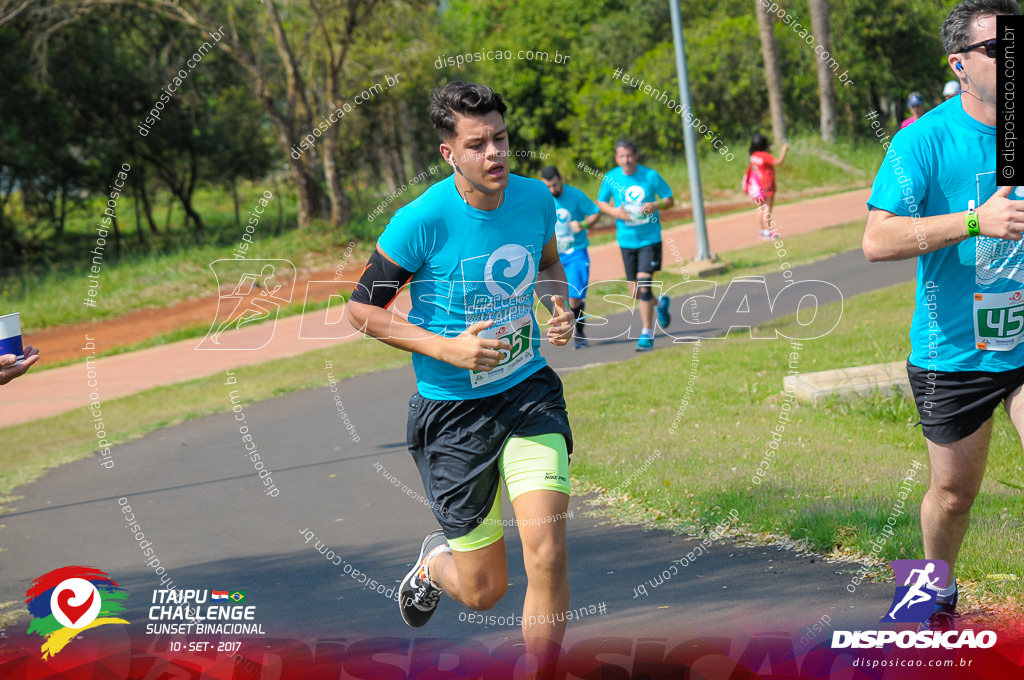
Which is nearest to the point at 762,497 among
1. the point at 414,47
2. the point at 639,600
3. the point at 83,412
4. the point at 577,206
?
the point at 639,600

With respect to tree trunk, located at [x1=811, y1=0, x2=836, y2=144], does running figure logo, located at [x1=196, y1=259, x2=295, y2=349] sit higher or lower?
lower

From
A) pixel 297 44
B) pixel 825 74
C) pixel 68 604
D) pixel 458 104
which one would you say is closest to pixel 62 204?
pixel 297 44

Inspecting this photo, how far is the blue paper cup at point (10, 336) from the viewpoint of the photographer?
4048mm

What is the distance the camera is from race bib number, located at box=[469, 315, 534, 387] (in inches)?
155

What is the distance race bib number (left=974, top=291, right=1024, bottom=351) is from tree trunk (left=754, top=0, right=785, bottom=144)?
21026 mm

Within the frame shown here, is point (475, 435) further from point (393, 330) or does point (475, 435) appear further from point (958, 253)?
point (958, 253)

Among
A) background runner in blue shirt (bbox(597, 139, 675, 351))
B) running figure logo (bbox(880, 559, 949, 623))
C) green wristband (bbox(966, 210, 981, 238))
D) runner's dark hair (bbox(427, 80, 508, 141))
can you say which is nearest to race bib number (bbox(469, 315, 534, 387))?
runner's dark hair (bbox(427, 80, 508, 141))

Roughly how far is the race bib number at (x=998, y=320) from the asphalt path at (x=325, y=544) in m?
1.23

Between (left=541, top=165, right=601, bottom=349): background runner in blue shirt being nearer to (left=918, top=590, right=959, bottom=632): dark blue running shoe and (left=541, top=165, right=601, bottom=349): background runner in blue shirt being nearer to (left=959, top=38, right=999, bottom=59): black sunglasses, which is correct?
(left=918, top=590, right=959, bottom=632): dark blue running shoe

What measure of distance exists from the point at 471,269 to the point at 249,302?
1468 cm

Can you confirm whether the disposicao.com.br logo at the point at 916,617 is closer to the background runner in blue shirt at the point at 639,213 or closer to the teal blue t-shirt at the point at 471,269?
the teal blue t-shirt at the point at 471,269

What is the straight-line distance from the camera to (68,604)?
514 cm

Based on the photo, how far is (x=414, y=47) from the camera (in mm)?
23047

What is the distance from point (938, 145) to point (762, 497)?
2.67 meters
